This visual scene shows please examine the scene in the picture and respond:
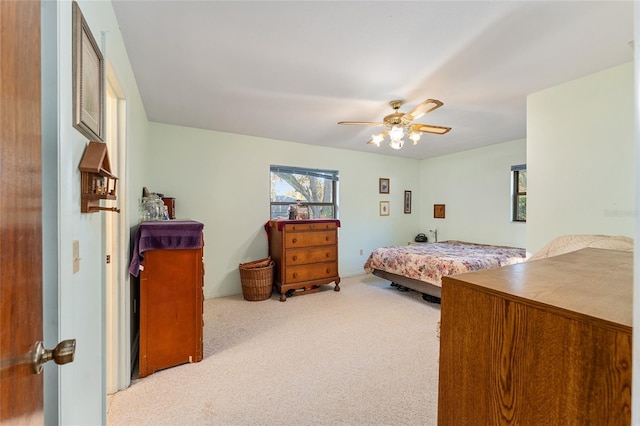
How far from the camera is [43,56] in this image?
2.46 ft

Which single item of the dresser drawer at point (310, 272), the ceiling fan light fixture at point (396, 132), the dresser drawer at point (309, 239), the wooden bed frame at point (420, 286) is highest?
the ceiling fan light fixture at point (396, 132)

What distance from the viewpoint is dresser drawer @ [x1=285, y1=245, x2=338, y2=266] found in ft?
12.2

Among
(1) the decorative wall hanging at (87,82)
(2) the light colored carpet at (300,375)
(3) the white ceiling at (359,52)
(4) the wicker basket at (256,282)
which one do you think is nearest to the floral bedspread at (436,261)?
Result: (2) the light colored carpet at (300,375)

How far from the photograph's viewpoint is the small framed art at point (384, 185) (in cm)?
536

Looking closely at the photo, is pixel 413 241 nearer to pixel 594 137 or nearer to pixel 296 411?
pixel 594 137

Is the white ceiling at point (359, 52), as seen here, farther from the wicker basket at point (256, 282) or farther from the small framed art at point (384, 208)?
the small framed art at point (384, 208)

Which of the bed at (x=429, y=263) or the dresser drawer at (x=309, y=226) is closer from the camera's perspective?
the bed at (x=429, y=263)

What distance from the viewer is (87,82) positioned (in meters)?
1.09

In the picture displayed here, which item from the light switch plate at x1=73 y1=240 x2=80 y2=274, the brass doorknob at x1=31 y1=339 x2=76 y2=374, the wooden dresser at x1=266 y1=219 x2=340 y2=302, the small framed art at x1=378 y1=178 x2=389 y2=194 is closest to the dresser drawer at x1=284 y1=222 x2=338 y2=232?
the wooden dresser at x1=266 y1=219 x2=340 y2=302

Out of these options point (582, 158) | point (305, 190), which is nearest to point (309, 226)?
point (305, 190)

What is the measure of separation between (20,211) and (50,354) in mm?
326

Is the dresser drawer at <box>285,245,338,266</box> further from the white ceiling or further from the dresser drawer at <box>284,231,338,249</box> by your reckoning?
the white ceiling

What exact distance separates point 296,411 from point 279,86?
99.9 inches

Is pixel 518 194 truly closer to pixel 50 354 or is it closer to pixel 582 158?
pixel 582 158
